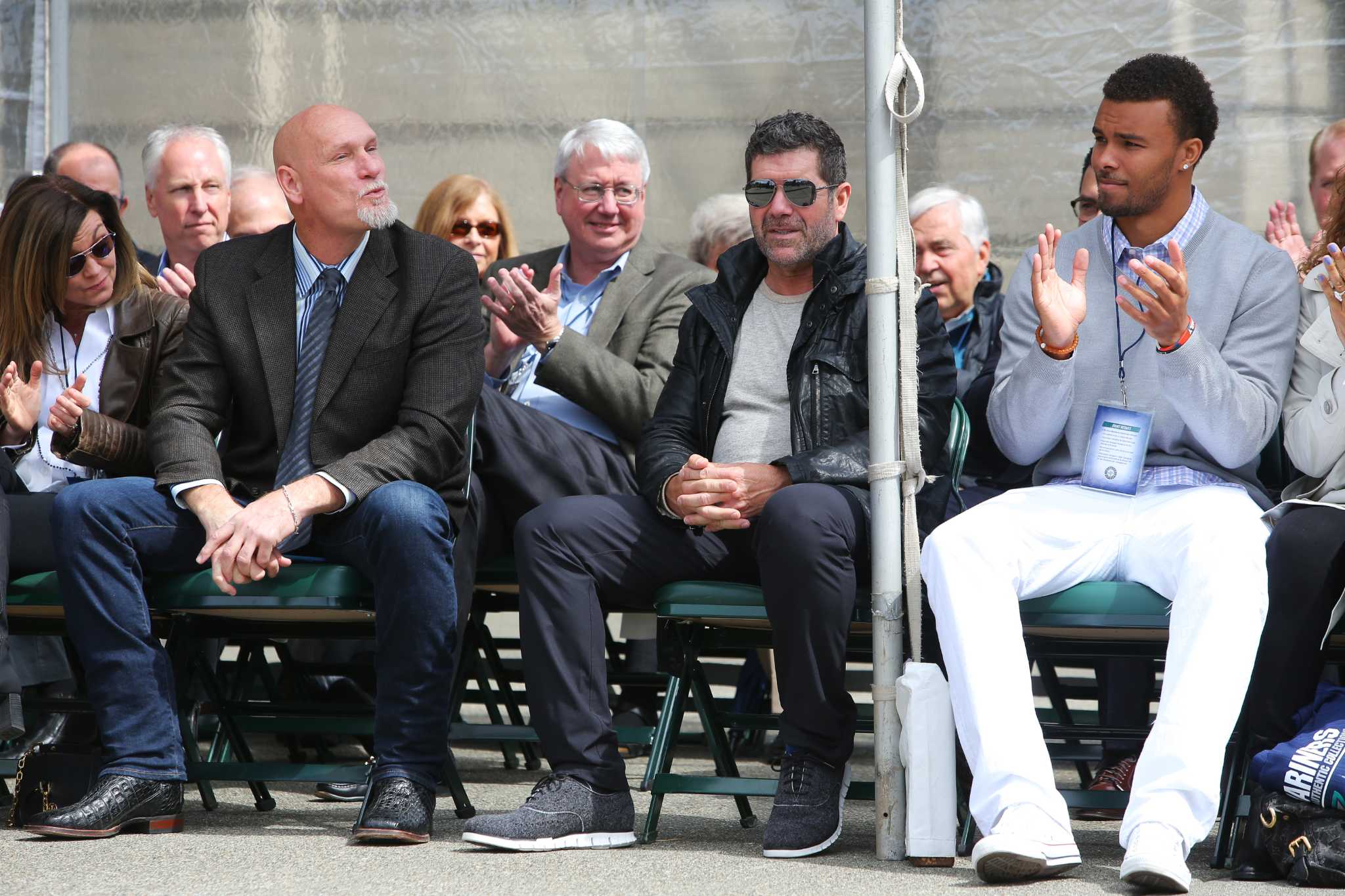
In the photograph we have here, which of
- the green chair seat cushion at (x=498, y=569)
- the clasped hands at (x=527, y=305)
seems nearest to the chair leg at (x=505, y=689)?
the green chair seat cushion at (x=498, y=569)

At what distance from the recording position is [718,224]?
6.16 m

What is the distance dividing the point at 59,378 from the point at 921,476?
2432 millimetres

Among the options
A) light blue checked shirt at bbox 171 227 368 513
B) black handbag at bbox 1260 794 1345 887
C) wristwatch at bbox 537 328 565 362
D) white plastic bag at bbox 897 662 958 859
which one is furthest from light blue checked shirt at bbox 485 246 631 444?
black handbag at bbox 1260 794 1345 887

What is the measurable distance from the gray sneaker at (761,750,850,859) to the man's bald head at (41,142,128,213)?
12.4 ft

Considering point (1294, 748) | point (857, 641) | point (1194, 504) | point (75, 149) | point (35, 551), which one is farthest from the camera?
point (75, 149)

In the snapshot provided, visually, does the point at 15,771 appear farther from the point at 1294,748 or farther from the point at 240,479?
the point at 1294,748

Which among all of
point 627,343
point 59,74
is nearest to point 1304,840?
point 627,343

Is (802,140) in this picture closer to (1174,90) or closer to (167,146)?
(1174,90)

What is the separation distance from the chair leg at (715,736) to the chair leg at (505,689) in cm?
Answer: 104

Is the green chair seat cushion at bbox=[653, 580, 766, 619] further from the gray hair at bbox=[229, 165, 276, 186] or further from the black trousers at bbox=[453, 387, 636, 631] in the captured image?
the gray hair at bbox=[229, 165, 276, 186]

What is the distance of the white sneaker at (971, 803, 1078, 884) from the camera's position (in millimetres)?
3182

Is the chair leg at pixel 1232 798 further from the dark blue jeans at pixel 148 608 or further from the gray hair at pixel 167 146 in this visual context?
the gray hair at pixel 167 146

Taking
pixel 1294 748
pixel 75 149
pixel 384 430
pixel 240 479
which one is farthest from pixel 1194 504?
pixel 75 149

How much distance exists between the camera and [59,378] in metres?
4.58
